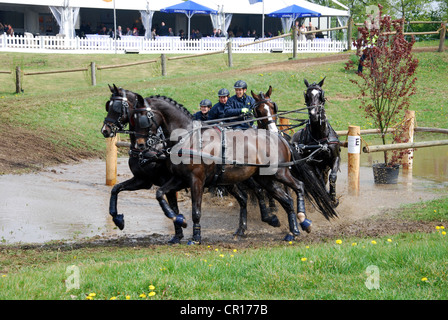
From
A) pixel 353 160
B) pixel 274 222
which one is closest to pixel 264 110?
pixel 274 222

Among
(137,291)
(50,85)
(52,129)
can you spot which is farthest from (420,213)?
(50,85)

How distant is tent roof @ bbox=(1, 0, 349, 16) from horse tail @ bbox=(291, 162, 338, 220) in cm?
2883

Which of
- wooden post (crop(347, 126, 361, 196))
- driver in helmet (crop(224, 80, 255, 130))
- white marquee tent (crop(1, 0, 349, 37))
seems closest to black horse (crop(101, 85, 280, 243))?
driver in helmet (crop(224, 80, 255, 130))

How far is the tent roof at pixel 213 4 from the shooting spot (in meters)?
36.1

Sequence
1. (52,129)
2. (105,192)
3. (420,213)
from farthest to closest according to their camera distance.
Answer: (52,129) < (105,192) < (420,213)

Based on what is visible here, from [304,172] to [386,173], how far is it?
4290mm

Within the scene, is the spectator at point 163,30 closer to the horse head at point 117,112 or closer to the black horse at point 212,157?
the black horse at point 212,157

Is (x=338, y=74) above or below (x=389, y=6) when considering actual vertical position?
below

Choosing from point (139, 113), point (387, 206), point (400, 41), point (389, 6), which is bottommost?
point (387, 206)

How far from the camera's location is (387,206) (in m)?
11.7

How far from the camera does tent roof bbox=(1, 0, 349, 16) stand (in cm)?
3609

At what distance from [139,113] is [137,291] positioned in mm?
3288

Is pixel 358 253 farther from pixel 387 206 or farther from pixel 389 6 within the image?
pixel 389 6
